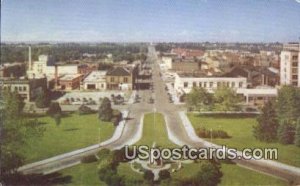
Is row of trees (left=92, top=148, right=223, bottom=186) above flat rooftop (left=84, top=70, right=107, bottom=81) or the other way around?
the other way around

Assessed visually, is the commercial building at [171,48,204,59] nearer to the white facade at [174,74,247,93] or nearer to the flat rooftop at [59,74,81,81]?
the white facade at [174,74,247,93]

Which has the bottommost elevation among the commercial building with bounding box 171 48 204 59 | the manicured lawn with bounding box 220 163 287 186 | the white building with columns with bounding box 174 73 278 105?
the manicured lawn with bounding box 220 163 287 186

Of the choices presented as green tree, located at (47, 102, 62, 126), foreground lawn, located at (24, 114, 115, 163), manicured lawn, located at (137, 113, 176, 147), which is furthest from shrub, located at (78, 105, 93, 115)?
manicured lawn, located at (137, 113, 176, 147)

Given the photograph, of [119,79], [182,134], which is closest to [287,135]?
[182,134]

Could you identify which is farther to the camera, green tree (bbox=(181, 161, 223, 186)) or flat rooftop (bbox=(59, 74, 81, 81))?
flat rooftop (bbox=(59, 74, 81, 81))

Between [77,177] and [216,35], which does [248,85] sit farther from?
[77,177]

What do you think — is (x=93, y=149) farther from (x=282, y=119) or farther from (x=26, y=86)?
(x=282, y=119)

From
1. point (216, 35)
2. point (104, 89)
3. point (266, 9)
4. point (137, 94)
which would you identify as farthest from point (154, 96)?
point (266, 9)

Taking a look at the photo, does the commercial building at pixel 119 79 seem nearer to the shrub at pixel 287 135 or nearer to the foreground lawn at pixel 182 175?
the foreground lawn at pixel 182 175
